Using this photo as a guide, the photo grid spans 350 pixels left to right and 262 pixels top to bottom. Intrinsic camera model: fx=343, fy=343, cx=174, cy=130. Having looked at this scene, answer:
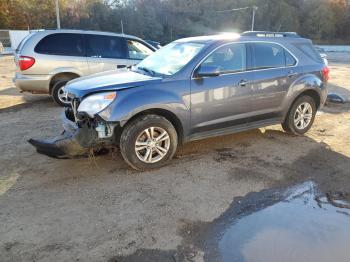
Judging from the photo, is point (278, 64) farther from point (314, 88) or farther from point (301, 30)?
point (301, 30)

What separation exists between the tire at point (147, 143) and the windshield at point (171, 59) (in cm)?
81

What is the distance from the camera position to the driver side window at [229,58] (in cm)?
509

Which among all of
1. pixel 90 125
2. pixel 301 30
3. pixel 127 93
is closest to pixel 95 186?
pixel 90 125

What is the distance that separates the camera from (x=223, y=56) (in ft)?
17.0

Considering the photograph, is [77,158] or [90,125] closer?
[90,125]

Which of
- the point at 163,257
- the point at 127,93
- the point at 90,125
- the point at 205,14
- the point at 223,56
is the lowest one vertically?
the point at 163,257

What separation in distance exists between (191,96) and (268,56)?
1.68 m

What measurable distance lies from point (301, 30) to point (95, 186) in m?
59.2

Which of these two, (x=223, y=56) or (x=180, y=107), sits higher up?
(x=223, y=56)

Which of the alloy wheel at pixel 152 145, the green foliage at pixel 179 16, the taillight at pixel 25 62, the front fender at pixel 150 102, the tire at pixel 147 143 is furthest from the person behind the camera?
the green foliage at pixel 179 16

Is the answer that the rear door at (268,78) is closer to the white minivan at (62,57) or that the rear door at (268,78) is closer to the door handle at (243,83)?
the door handle at (243,83)

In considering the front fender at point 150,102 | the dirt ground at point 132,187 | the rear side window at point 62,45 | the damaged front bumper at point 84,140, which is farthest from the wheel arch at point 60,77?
the front fender at point 150,102

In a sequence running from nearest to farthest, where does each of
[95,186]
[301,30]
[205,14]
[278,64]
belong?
1. [95,186]
2. [278,64]
3. [205,14]
4. [301,30]

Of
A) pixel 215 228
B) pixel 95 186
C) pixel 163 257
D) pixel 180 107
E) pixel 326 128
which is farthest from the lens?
pixel 326 128
